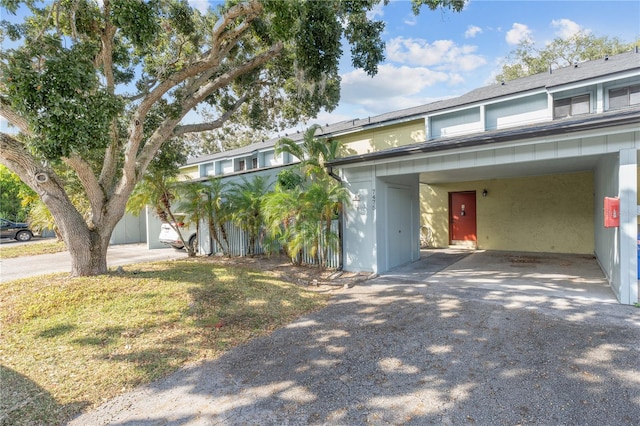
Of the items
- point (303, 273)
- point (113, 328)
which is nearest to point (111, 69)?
point (113, 328)

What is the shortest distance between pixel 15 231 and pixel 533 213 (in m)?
27.2

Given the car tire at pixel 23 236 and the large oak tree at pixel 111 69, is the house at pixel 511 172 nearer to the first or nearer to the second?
the large oak tree at pixel 111 69

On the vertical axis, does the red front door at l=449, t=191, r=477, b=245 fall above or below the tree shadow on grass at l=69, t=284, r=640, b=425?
above

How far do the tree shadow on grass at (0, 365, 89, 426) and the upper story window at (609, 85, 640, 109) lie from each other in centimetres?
1355

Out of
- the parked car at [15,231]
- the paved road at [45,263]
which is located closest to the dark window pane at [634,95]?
the paved road at [45,263]

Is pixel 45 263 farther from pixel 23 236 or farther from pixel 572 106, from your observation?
pixel 572 106

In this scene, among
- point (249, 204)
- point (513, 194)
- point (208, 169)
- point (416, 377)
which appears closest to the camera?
point (416, 377)

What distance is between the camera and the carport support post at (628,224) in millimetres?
4875

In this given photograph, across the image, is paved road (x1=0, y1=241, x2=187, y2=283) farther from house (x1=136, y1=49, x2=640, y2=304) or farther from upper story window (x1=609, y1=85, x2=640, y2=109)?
upper story window (x1=609, y1=85, x2=640, y2=109)

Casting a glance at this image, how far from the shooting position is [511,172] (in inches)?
352

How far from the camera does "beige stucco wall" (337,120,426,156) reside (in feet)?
39.4

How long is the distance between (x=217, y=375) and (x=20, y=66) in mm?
5322

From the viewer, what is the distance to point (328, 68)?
6.63 m

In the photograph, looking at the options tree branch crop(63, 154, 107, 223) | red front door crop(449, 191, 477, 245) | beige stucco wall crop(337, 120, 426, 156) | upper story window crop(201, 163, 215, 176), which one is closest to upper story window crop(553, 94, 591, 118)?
red front door crop(449, 191, 477, 245)
